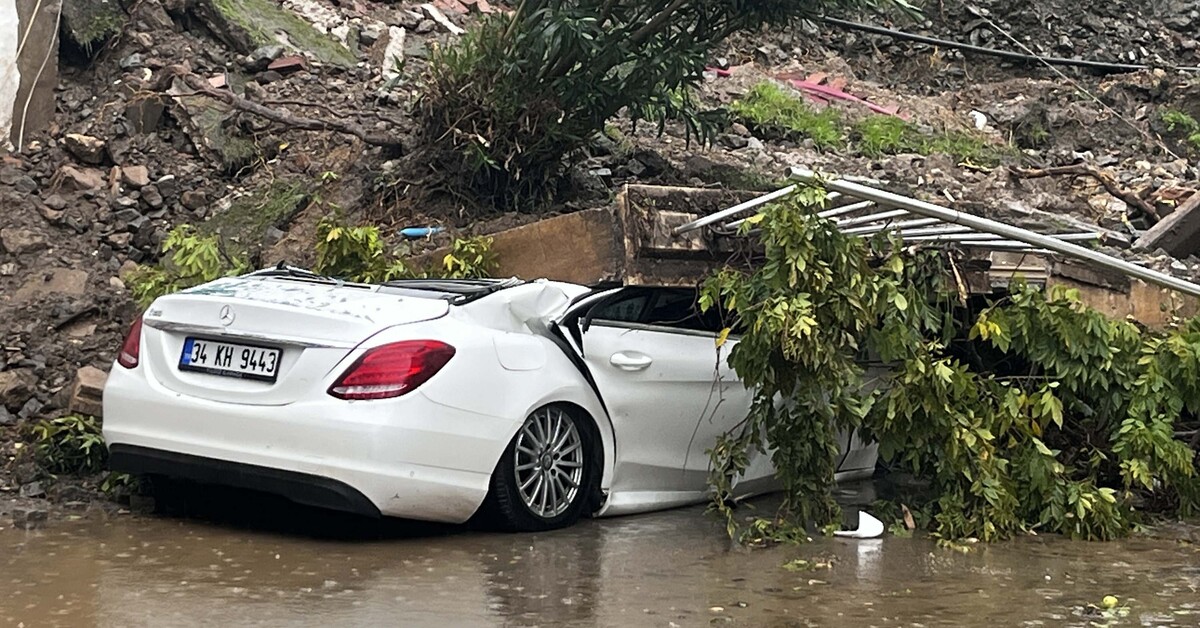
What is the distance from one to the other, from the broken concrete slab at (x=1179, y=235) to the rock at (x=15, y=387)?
6.69m

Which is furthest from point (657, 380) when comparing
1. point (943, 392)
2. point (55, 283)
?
point (55, 283)

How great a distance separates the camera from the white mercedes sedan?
18.7 feet

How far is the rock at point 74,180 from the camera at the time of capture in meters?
9.73

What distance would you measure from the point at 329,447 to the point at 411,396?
38 centimetres

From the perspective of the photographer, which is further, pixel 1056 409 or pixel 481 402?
pixel 1056 409

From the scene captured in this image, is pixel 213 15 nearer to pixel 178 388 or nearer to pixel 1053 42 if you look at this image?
pixel 178 388

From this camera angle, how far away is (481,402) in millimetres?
5941

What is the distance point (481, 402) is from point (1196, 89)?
12.3 meters

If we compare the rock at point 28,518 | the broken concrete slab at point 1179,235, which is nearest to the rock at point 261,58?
the rock at point 28,518

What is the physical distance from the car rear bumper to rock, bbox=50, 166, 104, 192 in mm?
4129

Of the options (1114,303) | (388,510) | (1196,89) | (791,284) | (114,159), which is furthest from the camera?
(1196,89)

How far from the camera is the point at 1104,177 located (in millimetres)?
11117

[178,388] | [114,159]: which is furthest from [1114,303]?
[114,159]

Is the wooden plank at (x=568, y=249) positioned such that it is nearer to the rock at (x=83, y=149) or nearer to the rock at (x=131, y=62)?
the rock at (x=83, y=149)
